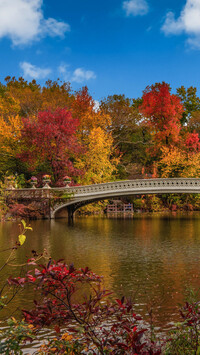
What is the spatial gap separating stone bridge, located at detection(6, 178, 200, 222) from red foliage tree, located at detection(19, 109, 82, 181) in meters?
3.85

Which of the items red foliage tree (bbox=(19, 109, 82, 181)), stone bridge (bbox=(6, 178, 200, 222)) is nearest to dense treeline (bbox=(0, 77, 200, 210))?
Answer: red foliage tree (bbox=(19, 109, 82, 181))

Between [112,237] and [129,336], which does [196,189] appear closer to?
[112,237]

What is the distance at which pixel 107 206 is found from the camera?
37406 millimetres

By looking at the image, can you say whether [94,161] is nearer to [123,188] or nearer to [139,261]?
[123,188]

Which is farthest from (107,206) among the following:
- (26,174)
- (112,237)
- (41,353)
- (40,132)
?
(41,353)

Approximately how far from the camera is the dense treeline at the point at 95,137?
102 ft

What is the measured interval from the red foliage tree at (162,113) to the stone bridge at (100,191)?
A: 38.3 ft

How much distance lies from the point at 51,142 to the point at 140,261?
22.1m

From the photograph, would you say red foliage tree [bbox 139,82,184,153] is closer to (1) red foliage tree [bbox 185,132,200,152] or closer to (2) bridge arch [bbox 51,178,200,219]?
(1) red foliage tree [bbox 185,132,200,152]

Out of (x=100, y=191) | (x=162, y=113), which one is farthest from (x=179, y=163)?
(x=100, y=191)

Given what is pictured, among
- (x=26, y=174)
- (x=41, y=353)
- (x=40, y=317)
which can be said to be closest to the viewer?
(x=40, y=317)

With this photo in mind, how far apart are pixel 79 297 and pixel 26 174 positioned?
2801 centimetres

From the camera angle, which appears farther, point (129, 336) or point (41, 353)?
point (41, 353)

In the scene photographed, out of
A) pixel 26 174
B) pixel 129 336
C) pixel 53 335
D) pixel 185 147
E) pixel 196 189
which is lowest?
pixel 53 335
